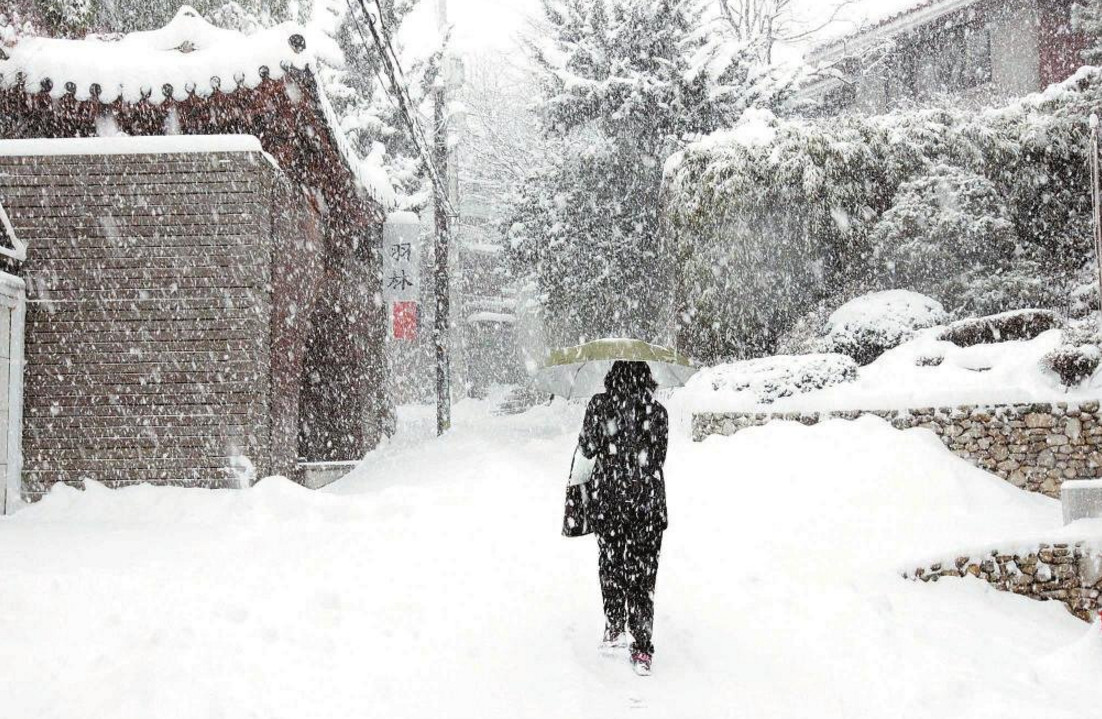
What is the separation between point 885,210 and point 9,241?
1404 cm

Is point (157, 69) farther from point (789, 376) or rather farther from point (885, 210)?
Result: point (885, 210)

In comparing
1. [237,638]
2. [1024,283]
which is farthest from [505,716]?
[1024,283]

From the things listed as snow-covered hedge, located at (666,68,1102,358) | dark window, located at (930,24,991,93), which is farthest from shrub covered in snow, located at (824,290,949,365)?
dark window, located at (930,24,991,93)

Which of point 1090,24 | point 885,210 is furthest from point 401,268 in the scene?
point 1090,24

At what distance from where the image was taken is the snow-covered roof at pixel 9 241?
909 cm

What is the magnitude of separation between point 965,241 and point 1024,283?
4.09 feet

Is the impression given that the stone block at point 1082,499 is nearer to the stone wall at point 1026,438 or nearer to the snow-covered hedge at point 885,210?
the stone wall at point 1026,438

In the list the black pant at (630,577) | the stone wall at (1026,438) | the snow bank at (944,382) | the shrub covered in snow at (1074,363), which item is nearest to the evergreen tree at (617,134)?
the snow bank at (944,382)

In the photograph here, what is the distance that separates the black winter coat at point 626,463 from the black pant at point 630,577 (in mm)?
70

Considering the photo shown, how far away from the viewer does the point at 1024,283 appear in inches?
574

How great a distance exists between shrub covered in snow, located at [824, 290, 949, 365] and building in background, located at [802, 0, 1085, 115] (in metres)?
6.04

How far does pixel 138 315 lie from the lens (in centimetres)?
962

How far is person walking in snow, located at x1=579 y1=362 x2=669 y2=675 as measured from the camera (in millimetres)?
5449

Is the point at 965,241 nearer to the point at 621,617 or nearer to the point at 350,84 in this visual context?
the point at 621,617
